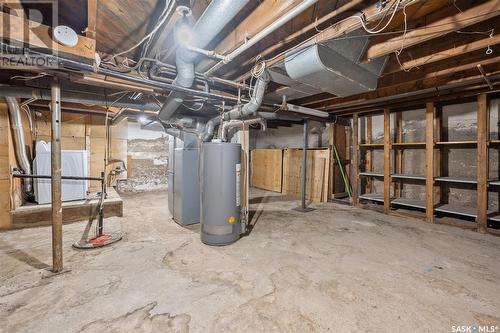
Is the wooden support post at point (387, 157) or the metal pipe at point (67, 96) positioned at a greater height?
the metal pipe at point (67, 96)

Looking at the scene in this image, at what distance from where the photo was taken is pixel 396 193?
15.1 feet

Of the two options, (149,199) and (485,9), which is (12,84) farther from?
(485,9)

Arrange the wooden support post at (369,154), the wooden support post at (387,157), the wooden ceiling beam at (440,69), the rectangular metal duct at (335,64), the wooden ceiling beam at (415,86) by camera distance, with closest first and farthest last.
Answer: the rectangular metal duct at (335,64)
the wooden ceiling beam at (440,69)
the wooden ceiling beam at (415,86)
the wooden support post at (387,157)
the wooden support post at (369,154)

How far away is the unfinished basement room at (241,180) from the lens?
1561 mm

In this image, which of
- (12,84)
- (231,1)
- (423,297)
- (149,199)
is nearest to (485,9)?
(231,1)

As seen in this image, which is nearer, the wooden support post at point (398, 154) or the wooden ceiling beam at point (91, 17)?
the wooden ceiling beam at point (91, 17)

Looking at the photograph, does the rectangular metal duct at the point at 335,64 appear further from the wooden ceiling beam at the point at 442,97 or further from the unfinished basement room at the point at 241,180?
the wooden ceiling beam at the point at 442,97

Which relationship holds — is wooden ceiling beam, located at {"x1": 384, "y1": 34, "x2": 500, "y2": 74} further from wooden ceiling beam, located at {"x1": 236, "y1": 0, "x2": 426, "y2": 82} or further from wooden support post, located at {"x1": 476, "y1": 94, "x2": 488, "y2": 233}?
wooden support post, located at {"x1": 476, "y1": 94, "x2": 488, "y2": 233}

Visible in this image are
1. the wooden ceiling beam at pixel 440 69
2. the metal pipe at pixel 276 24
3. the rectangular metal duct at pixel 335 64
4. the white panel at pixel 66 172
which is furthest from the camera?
the white panel at pixel 66 172

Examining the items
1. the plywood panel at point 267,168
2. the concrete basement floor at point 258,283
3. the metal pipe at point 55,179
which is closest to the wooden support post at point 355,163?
A: the concrete basement floor at point 258,283

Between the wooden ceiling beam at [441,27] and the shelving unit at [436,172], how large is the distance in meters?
2.25

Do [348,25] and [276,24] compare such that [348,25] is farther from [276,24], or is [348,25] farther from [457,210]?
[457,210]

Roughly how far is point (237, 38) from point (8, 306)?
2687 mm

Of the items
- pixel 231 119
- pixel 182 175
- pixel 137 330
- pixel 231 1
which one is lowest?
pixel 137 330
